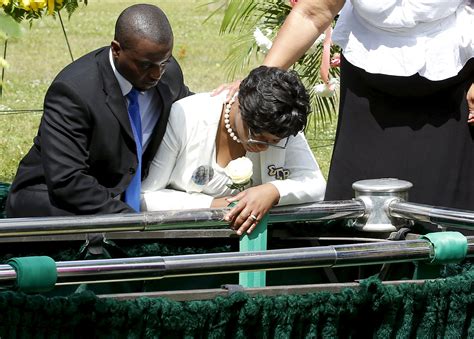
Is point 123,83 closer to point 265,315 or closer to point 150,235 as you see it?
point 150,235

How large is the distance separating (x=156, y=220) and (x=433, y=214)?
69cm

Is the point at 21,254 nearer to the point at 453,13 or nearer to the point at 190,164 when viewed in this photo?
the point at 190,164

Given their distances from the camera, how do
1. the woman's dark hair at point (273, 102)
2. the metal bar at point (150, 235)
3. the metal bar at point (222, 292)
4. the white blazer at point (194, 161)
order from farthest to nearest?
the white blazer at point (194, 161) < the woman's dark hair at point (273, 102) < the metal bar at point (150, 235) < the metal bar at point (222, 292)

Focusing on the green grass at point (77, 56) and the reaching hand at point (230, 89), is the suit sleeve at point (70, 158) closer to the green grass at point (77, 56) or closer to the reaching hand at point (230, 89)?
the reaching hand at point (230, 89)

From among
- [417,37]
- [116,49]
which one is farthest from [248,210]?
[116,49]

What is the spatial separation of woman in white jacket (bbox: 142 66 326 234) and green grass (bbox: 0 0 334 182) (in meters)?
3.41

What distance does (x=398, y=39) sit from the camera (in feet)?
10.2

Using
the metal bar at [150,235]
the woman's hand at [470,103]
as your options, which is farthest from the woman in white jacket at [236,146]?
the woman's hand at [470,103]

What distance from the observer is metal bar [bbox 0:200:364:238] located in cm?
262

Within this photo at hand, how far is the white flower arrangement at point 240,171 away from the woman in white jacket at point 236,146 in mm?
68

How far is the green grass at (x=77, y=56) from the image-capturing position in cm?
810

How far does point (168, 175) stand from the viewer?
11.3 feet

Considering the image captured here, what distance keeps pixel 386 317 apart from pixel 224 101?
42.8 inches

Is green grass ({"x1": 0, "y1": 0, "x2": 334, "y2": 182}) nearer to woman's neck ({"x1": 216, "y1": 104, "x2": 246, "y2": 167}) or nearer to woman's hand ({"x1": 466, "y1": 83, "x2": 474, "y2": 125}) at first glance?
woman's neck ({"x1": 216, "y1": 104, "x2": 246, "y2": 167})
